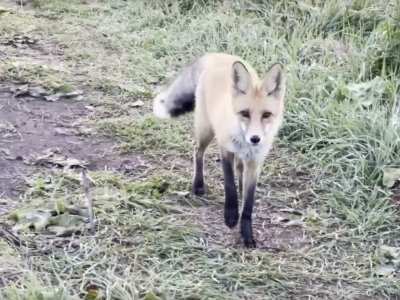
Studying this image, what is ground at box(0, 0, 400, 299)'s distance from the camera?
12.5 ft

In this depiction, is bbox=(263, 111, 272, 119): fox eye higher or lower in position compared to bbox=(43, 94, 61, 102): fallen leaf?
higher

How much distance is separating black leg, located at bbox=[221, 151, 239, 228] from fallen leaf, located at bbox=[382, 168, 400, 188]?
3.33 ft

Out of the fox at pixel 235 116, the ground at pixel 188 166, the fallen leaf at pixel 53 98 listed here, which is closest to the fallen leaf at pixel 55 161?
the ground at pixel 188 166

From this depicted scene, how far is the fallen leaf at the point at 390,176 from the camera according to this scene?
15.7 ft

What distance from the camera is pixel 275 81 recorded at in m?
4.08

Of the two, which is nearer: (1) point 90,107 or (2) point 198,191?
(2) point 198,191

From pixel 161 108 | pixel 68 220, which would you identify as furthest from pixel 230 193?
pixel 161 108

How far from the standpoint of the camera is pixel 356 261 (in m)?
4.17

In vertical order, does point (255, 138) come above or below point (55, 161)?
above

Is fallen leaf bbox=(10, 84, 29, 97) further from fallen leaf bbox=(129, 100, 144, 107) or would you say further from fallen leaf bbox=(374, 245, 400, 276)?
fallen leaf bbox=(374, 245, 400, 276)

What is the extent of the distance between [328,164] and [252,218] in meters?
0.80

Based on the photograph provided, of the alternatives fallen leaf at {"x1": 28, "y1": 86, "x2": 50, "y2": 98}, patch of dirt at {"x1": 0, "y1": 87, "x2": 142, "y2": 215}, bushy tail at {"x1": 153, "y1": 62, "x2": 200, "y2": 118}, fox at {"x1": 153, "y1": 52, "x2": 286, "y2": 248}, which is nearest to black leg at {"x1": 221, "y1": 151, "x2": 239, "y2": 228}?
fox at {"x1": 153, "y1": 52, "x2": 286, "y2": 248}

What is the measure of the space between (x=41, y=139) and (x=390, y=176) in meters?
2.42

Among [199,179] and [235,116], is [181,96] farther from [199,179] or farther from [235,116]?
[235,116]
